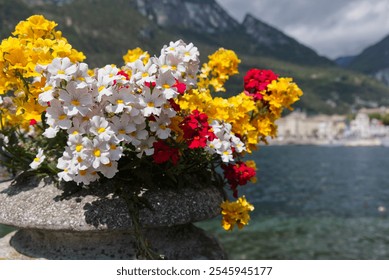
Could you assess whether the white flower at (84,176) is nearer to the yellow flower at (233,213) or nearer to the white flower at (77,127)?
the white flower at (77,127)

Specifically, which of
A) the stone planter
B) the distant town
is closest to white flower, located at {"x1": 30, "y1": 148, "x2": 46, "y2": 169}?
the stone planter

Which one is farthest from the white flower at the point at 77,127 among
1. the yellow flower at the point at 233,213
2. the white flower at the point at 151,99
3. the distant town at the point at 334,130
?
the distant town at the point at 334,130

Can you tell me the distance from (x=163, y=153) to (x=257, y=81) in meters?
1.26

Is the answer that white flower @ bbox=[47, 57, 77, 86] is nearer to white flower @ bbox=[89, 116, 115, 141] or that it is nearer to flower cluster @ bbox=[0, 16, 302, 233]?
flower cluster @ bbox=[0, 16, 302, 233]

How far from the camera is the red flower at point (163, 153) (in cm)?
243

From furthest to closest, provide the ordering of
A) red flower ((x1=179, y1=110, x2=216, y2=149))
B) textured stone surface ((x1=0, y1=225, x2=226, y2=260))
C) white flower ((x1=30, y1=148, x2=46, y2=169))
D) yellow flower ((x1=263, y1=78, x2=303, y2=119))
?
1. yellow flower ((x1=263, y1=78, x2=303, y2=119))
2. textured stone surface ((x1=0, y1=225, x2=226, y2=260))
3. white flower ((x1=30, y1=148, x2=46, y2=169))
4. red flower ((x1=179, y1=110, x2=216, y2=149))

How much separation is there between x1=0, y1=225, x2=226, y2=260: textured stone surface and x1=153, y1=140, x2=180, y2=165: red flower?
1.93ft

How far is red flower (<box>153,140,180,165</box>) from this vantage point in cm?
243

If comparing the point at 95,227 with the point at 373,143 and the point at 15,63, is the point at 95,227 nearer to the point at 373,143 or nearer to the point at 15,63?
the point at 15,63

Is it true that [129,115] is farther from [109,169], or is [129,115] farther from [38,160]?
[38,160]

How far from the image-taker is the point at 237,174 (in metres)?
3.19

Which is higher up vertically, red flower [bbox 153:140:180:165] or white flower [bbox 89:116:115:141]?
white flower [bbox 89:116:115:141]
